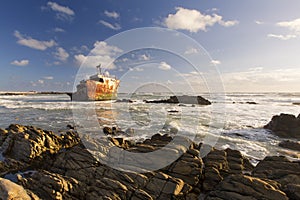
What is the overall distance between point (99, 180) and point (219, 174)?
4.52 meters

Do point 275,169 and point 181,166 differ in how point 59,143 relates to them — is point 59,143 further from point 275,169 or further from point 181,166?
point 275,169

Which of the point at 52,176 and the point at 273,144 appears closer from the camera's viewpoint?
the point at 52,176

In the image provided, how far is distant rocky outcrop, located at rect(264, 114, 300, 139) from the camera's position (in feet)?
51.6

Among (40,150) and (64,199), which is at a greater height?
(40,150)

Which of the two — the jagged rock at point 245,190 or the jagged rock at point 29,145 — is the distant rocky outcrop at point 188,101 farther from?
the jagged rock at point 245,190

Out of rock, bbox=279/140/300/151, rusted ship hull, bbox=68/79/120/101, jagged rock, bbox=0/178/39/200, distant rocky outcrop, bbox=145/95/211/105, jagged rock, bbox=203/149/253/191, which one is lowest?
rock, bbox=279/140/300/151

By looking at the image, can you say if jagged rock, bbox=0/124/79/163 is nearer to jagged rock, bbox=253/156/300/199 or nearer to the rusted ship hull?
jagged rock, bbox=253/156/300/199

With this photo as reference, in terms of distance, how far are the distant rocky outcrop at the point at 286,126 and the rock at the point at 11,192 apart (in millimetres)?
18338

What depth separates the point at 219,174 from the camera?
6.95 metres

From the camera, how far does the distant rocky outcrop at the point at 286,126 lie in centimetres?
1573

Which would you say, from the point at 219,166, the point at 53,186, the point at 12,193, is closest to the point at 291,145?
the point at 219,166

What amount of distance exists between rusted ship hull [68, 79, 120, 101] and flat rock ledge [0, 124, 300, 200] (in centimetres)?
4290

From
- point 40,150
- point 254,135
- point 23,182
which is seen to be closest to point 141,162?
point 23,182

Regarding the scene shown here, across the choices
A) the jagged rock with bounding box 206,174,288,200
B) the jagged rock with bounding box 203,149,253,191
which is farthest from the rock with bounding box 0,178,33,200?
the jagged rock with bounding box 203,149,253,191
